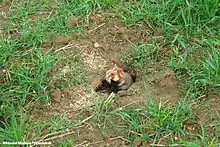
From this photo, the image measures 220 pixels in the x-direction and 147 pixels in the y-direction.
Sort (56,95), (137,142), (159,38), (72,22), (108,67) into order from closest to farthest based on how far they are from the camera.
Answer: (137,142)
(56,95)
(108,67)
(159,38)
(72,22)

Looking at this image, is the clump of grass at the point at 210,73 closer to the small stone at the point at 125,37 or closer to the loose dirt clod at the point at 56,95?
the small stone at the point at 125,37

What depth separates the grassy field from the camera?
2902 millimetres

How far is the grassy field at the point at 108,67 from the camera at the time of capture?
114 inches

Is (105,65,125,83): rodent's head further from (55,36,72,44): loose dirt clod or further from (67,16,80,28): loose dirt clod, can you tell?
(67,16,80,28): loose dirt clod

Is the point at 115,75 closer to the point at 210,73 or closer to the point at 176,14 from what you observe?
the point at 210,73

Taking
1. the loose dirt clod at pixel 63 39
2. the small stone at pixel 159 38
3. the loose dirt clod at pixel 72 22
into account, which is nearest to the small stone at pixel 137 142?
the small stone at pixel 159 38

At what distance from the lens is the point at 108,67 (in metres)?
3.38

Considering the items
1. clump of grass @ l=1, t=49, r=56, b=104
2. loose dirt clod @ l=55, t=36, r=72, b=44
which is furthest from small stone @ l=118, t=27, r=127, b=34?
clump of grass @ l=1, t=49, r=56, b=104

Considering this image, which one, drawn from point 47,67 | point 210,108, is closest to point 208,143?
point 210,108

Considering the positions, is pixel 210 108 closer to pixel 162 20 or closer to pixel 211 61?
pixel 211 61

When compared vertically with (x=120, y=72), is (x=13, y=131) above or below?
below

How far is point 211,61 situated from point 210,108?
37 centimetres

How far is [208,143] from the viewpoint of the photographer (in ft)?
9.16

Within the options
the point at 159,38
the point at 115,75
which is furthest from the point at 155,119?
the point at 159,38
